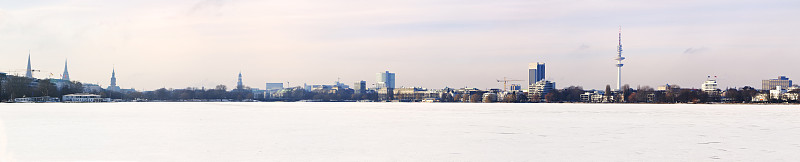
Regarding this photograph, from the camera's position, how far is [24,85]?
150625 mm
